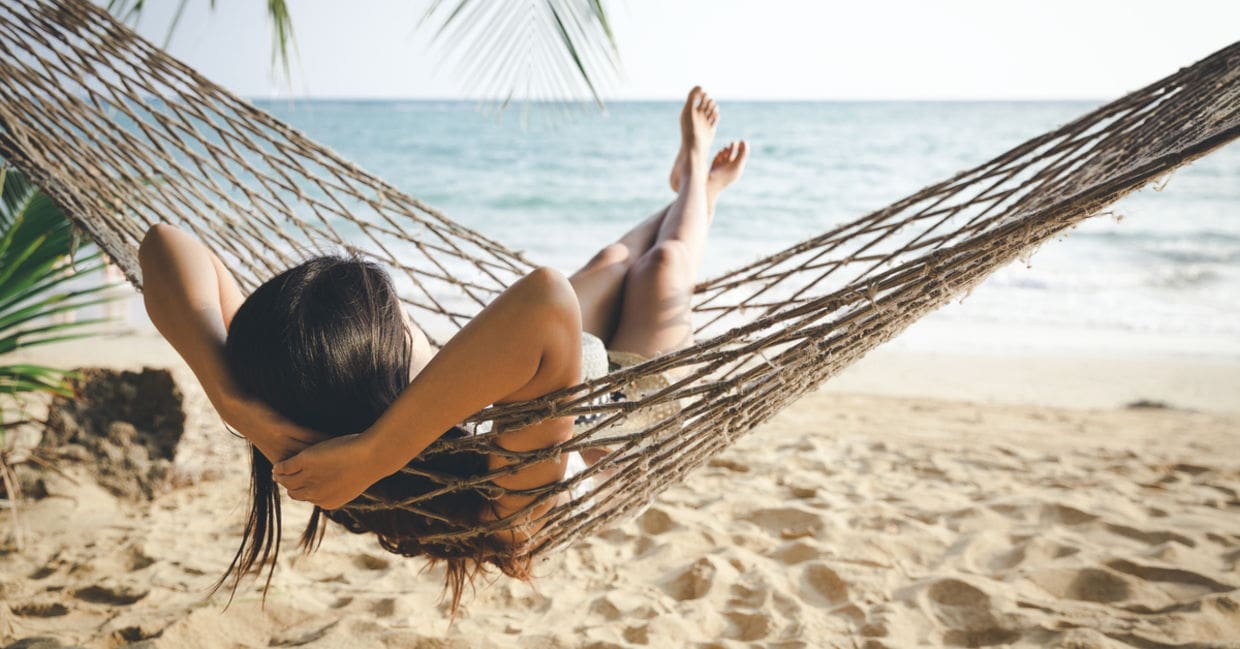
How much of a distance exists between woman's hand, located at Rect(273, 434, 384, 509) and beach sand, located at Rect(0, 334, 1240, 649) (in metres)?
0.54

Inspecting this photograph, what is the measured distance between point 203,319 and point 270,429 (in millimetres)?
174

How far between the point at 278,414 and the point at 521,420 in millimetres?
253

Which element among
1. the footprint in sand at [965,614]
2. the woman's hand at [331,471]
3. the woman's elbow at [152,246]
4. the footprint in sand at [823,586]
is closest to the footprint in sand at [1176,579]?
the footprint in sand at [965,614]

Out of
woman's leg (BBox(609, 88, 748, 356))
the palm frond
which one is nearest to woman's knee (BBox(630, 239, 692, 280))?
woman's leg (BBox(609, 88, 748, 356))

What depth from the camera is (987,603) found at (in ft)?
4.81

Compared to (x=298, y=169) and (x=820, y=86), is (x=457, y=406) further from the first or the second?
(x=820, y=86)

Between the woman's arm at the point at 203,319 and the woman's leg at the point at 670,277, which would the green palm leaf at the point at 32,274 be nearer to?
the woman's arm at the point at 203,319

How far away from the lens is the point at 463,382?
80cm

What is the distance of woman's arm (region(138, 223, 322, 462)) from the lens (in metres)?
0.87

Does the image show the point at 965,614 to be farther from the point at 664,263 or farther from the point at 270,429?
the point at 270,429

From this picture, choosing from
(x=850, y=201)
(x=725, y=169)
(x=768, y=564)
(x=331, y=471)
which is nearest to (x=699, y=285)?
(x=725, y=169)

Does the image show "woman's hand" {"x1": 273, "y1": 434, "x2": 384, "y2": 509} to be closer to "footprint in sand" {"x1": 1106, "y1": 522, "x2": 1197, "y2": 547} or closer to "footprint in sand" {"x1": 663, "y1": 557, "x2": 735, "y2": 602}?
"footprint in sand" {"x1": 663, "y1": 557, "x2": 735, "y2": 602}

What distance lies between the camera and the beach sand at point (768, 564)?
1401 millimetres

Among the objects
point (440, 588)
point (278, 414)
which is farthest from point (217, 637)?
point (278, 414)
